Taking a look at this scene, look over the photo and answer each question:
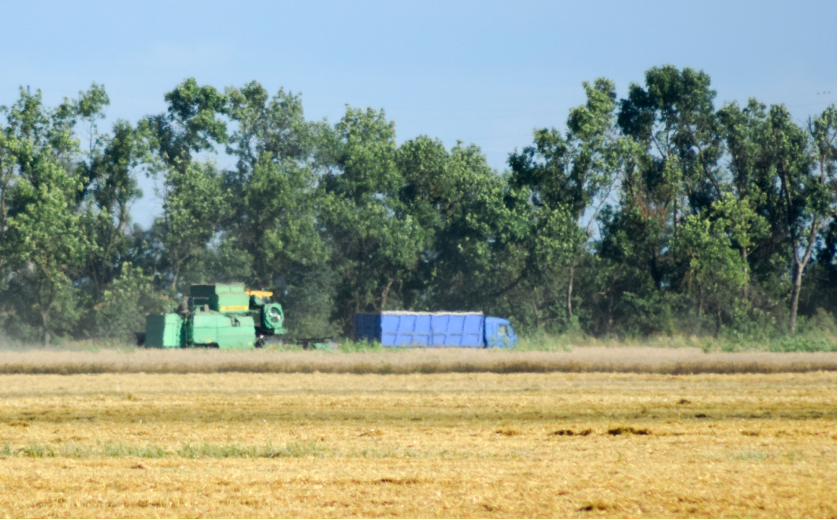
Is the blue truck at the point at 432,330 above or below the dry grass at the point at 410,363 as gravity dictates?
above

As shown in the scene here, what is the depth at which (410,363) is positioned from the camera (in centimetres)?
3350

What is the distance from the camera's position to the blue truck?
4719 cm

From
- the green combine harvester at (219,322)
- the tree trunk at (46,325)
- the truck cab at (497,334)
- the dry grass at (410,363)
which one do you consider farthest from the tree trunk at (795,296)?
the tree trunk at (46,325)

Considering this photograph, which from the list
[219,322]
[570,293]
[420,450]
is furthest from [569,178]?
[420,450]

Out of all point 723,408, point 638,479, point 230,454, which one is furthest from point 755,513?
point 723,408

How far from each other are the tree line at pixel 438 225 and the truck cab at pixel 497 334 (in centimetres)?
671

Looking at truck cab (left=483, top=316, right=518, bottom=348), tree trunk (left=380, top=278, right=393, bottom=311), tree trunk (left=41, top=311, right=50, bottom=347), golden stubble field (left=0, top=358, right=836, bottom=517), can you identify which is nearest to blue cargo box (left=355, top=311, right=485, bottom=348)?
truck cab (left=483, top=316, right=518, bottom=348)

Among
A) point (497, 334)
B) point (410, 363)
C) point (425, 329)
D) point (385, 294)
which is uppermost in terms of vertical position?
point (385, 294)

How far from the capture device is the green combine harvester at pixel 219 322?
130 feet

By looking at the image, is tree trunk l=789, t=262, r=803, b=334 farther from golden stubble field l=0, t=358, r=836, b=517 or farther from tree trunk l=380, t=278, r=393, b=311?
golden stubble field l=0, t=358, r=836, b=517

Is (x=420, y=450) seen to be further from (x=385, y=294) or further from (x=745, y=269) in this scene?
(x=385, y=294)

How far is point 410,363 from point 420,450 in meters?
18.9

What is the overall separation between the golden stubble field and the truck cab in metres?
21.1

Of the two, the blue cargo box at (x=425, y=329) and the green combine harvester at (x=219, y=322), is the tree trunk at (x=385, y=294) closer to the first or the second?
the blue cargo box at (x=425, y=329)
